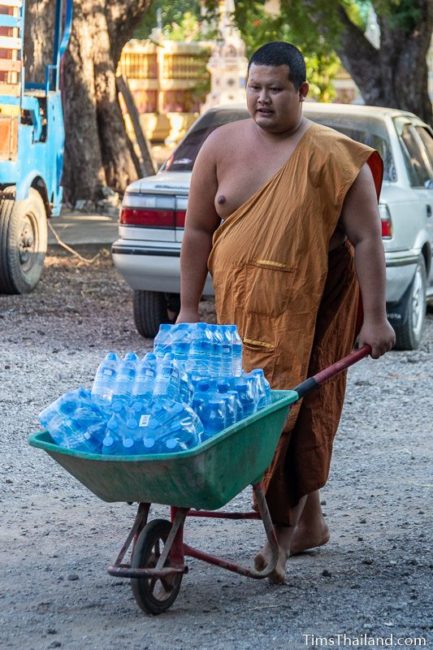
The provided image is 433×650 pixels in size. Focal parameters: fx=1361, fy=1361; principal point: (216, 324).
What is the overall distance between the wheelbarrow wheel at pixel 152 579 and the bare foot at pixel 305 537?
0.76m

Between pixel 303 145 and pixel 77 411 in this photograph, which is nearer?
pixel 77 411

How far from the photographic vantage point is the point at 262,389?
4152 mm

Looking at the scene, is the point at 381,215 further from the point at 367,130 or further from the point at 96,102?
the point at 96,102

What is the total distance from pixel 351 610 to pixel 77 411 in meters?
1.12

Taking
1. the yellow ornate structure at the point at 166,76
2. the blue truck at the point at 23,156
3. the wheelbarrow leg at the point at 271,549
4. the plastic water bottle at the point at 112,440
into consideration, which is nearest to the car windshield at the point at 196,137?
the blue truck at the point at 23,156

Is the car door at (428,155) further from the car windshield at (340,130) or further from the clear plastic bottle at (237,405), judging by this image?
the clear plastic bottle at (237,405)

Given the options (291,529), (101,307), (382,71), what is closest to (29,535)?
(291,529)

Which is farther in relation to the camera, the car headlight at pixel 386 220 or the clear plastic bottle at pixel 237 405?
the car headlight at pixel 386 220

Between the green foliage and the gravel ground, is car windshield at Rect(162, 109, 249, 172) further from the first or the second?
the green foliage

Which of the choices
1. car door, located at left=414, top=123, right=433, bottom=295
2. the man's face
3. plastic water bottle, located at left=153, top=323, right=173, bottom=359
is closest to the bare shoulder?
the man's face

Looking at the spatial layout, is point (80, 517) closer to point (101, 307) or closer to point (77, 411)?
point (77, 411)

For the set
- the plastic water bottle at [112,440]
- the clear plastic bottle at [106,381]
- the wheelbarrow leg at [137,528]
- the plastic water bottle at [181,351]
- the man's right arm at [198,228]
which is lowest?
the wheelbarrow leg at [137,528]

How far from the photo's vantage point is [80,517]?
18.2 feet

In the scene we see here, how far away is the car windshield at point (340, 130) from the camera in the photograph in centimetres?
962
